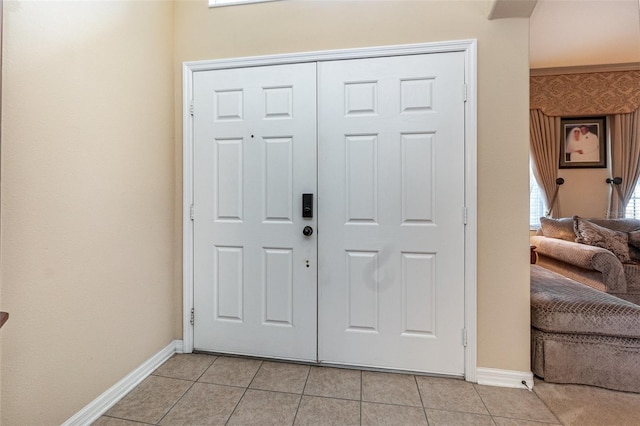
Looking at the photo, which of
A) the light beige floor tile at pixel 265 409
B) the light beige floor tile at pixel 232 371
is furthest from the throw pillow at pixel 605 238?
the light beige floor tile at pixel 232 371

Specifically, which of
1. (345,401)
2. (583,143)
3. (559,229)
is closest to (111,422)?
(345,401)

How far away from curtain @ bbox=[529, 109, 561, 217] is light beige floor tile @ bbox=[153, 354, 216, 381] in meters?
4.44

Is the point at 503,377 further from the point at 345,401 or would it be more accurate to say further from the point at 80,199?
the point at 80,199

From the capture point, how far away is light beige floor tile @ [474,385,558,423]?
1473 mm

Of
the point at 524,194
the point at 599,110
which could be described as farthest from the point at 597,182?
the point at 524,194

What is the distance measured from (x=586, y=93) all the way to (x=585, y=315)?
3547mm

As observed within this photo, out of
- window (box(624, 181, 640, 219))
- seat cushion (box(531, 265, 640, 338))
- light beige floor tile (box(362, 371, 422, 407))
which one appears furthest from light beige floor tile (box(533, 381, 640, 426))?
window (box(624, 181, 640, 219))

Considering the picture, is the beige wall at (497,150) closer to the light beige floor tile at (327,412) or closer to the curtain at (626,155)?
the light beige floor tile at (327,412)

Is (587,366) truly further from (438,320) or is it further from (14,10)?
(14,10)

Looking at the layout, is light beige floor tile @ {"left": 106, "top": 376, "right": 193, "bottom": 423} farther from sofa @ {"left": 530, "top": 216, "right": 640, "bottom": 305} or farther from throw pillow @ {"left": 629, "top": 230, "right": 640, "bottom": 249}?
throw pillow @ {"left": 629, "top": 230, "right": 640, "bottom": 249}

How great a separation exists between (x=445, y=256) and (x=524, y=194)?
23.5 inches

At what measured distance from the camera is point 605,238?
118 inches

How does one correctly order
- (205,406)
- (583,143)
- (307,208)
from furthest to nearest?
(583,143) < (307,208) < (205,406)

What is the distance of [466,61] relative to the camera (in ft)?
5.77
